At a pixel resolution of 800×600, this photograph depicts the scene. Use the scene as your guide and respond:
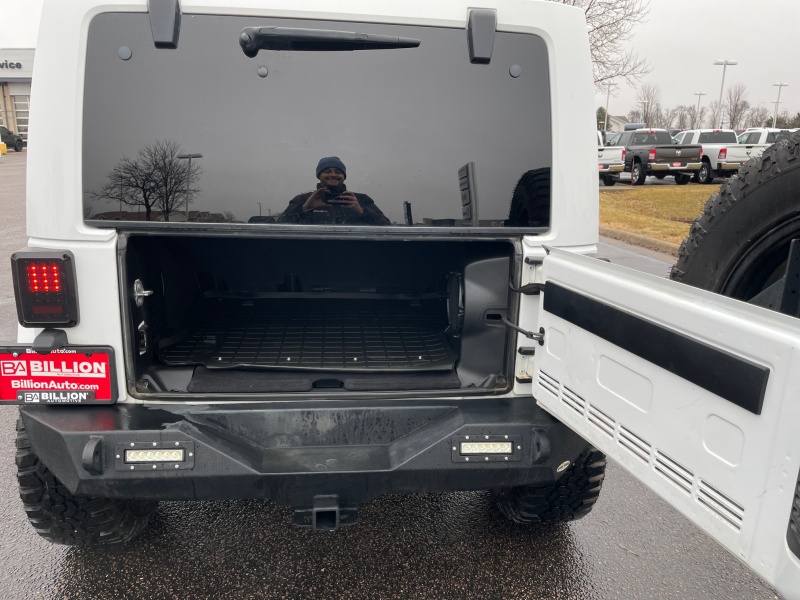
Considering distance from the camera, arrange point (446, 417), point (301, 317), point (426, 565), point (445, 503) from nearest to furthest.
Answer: point (446, 417) → point (426, 565) → point (445, 503) → point (301, 317)

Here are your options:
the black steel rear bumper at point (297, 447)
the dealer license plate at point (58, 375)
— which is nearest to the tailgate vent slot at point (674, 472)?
the black steel rear bumper at point (297, 447)

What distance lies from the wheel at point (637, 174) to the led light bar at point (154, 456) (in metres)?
22.3

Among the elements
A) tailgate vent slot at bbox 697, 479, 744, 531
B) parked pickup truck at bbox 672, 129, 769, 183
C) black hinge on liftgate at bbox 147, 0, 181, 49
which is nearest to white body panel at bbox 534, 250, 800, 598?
tailgate vent slot at bbox 697, 479, 744, 531

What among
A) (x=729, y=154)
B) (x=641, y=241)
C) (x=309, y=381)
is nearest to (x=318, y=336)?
(x=309, y=381)

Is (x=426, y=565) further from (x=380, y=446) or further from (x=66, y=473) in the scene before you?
(x=66, y=473)

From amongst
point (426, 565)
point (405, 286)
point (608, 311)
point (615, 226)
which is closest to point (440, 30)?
point (608, 311)

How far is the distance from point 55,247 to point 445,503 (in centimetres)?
216

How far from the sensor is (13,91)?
55.0m

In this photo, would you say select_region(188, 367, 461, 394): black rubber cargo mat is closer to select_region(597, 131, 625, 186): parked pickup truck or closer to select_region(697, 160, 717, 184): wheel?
select_region(597, 131, 625, 186): parked pickup truck

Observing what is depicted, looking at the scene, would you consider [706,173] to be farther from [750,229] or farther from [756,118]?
[756,118]

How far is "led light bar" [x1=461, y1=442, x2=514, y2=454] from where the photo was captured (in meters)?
2.25

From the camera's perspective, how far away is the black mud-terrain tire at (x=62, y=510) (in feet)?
7.98

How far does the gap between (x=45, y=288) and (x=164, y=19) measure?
99cm

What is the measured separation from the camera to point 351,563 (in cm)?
277
